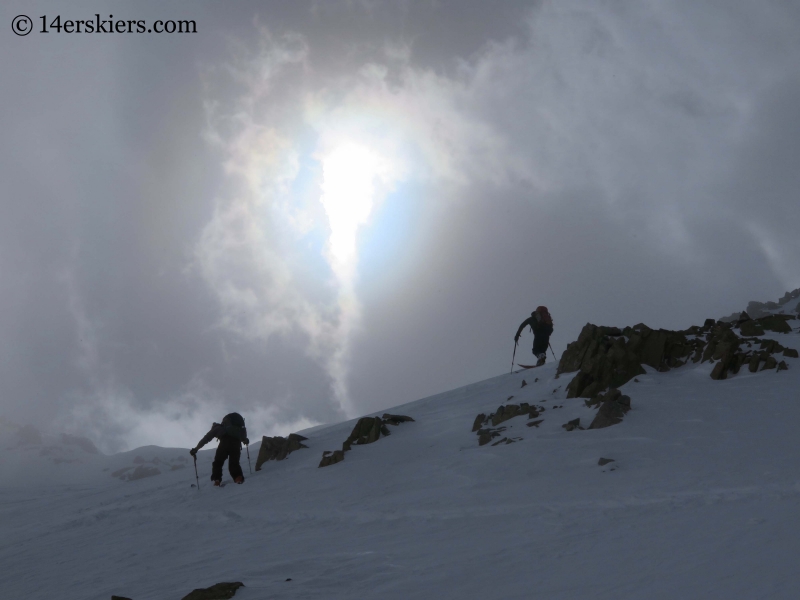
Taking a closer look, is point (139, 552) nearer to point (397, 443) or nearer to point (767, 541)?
point (397, 443)

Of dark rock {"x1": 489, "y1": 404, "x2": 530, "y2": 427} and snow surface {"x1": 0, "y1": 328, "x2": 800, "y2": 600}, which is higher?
dark rock {"x1": 489, "y1": 404, "x2": 530, "y2": 427}

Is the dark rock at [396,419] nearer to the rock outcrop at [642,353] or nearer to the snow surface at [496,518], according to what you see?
the snow surface at [496,518]

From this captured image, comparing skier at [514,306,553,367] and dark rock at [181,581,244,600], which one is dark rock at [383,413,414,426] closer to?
skier at [514,306,553,367]

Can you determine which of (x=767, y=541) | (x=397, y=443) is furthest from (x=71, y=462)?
(x=767, y=541)

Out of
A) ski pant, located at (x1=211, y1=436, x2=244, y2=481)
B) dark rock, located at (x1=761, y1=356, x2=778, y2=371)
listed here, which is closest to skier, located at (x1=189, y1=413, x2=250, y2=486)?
ski pant, located at (x1=211, y1=436, x2=244, y2=481)

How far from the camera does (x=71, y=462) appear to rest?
456ft

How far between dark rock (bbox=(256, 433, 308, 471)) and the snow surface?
0.68 meters

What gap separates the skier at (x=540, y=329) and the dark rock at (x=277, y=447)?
9.36 meters

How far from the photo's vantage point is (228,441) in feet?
45.3

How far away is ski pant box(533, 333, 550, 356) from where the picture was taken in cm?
2091

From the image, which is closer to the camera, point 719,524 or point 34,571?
point 719,524

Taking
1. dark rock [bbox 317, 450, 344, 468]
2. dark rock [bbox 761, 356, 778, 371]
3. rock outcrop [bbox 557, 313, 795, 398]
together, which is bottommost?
dark rock [bbox 317, 450, 344, 468]

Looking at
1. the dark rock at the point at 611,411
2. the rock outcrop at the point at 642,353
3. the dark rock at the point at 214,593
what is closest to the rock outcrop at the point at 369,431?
the rock outcrop at the point at 642,353

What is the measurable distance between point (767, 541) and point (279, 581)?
4694 mm
